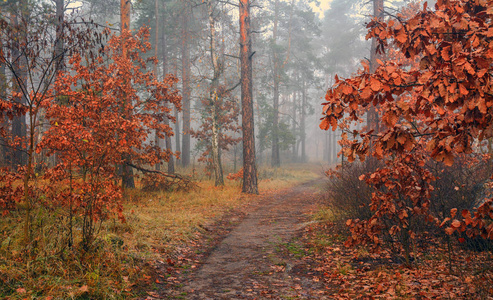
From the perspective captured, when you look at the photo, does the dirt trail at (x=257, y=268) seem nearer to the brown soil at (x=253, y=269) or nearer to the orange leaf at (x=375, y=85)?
the brown soil at (x=253, y=269)

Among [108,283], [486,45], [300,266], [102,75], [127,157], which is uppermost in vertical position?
[102,75]

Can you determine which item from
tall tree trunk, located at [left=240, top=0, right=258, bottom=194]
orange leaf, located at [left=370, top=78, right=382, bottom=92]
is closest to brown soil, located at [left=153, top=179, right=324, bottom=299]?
orange leaf, located at [left=370, top=78, right=382, bottom=92]

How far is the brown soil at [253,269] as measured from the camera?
4512 mm

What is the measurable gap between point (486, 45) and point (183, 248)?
5686 millimetres

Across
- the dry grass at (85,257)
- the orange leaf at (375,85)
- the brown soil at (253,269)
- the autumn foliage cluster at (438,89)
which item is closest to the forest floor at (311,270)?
the brown soil at (253,269)

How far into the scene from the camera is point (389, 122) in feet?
8.27

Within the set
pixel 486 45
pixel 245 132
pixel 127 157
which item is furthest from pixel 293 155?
pixel 486 45

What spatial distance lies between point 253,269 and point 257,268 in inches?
3.1

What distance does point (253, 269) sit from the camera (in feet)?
18.0

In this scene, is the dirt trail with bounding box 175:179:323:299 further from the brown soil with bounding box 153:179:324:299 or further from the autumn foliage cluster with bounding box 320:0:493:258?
the autumn foliage cluster with bounding box 320:0:493:258

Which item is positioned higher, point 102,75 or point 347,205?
point 102,75

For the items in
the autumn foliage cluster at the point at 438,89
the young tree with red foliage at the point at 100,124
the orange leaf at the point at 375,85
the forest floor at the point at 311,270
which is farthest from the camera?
the young tree with red foliage at the point at 100,124

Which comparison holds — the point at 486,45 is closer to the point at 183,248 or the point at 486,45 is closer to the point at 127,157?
the point at 183,248

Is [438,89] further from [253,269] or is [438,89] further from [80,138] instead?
[80,138]
